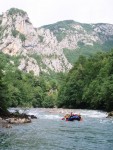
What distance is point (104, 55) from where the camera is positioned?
13962 centimetres

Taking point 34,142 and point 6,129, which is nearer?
point 34,142

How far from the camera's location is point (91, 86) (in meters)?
118

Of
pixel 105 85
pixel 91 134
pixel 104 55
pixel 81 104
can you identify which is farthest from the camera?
pixel 104 55

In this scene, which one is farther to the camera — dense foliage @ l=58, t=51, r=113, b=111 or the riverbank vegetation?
the riverbank vegetation

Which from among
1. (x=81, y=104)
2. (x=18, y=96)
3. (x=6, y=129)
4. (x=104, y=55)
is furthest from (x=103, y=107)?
(x=6, y=129)

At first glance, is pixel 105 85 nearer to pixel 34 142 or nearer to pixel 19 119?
pixel 19 119

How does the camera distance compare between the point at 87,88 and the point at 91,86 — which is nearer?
the point at 91,86

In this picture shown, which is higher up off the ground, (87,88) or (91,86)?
(91,86)

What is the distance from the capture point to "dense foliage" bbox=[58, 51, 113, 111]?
103 metres

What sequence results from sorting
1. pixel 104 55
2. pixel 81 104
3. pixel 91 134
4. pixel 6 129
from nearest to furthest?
pixel 91 134 → pixel 6 129 → pixel 81 104 → pixel 104 55

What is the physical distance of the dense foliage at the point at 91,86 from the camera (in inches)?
4061

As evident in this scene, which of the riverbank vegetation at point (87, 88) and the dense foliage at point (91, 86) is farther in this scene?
the riverbank vegetation at point (87, 88)

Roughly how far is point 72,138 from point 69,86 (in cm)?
9106

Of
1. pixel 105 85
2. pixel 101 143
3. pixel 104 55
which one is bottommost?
pixel 101 143
